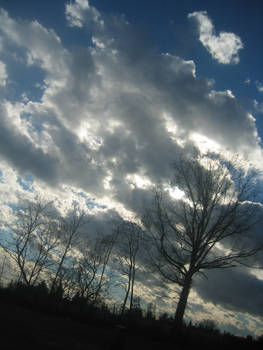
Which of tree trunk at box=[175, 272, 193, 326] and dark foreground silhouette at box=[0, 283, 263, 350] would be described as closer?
dark foreground silhouette at box=[0, 283, 263, 350]

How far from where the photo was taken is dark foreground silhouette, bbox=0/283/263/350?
17.8ft

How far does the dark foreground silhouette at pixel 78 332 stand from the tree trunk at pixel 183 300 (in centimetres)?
39

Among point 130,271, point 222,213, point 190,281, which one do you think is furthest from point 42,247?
point 222,213

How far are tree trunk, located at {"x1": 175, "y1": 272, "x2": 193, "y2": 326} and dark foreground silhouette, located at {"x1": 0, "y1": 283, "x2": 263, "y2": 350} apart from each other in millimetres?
386

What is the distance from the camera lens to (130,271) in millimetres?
28359

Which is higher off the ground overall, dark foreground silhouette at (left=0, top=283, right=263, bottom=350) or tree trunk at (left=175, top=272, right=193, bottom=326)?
tree trunk at (left=175, top=272, right=193, bottom=326)

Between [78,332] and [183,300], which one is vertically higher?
[183,300]

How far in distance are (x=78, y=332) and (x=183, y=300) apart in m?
5.27

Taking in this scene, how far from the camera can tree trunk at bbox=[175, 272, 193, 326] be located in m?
10.2

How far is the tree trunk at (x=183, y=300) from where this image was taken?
10.2 metres

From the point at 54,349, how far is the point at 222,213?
31.9 feet

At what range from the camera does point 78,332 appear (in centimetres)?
784

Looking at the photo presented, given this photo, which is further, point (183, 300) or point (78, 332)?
point (183, 300)

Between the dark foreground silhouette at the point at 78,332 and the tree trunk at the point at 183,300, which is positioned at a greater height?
the tree trunk at the point at 183,300
